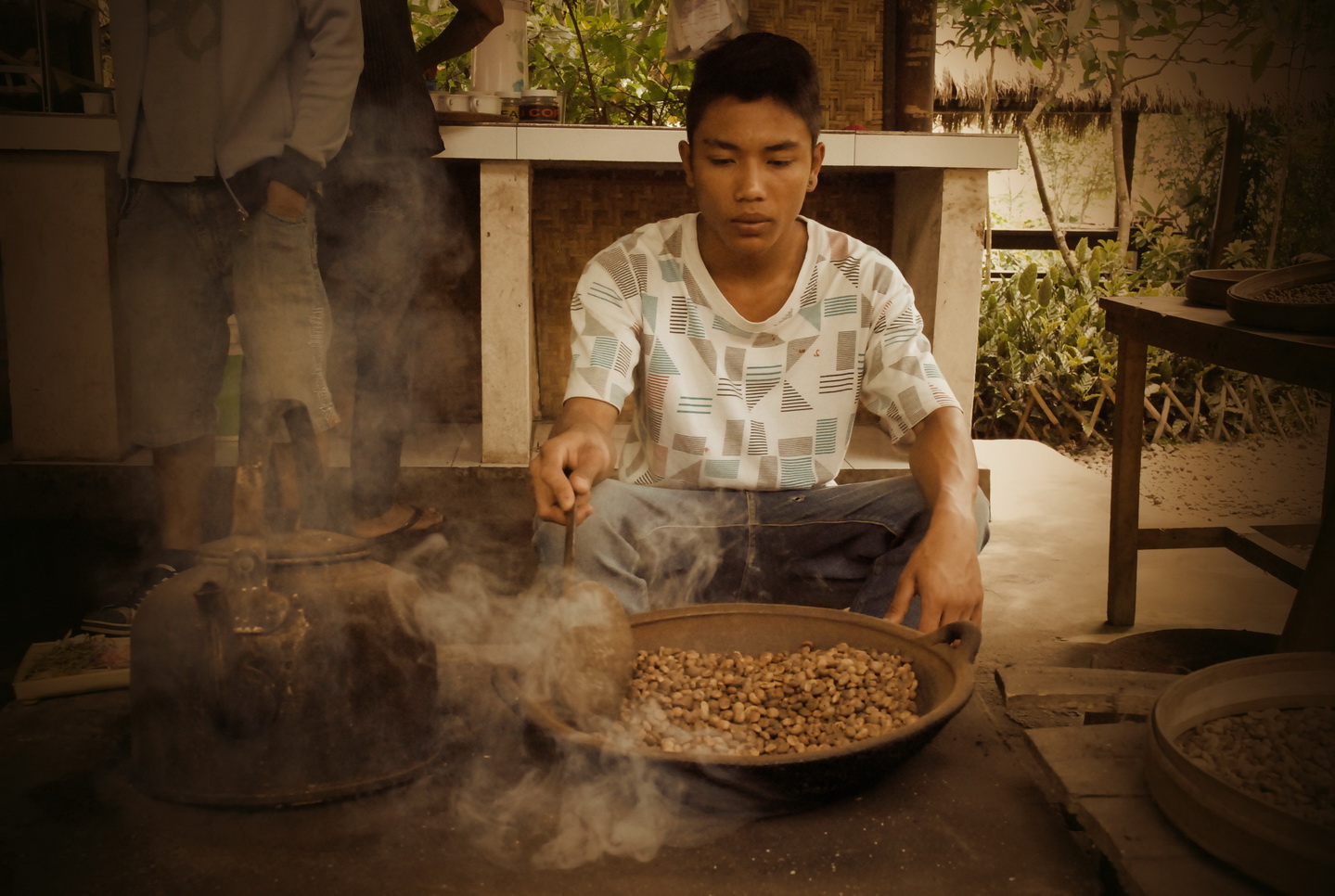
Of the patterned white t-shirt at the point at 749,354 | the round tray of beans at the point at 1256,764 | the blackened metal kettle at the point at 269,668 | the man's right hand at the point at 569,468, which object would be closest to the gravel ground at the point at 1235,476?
the patterned white t-shirt at the point at 749,354

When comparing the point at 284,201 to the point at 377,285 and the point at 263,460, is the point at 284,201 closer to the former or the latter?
the point at 377,285

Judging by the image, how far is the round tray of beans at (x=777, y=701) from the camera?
1.41 metres

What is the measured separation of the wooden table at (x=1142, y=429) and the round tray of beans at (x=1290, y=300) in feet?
0.08

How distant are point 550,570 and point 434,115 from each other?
1970 mm

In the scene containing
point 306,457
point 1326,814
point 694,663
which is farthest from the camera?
point 694,663

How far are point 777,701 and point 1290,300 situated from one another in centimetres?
153

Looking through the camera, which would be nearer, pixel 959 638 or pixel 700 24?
pixel 959 638

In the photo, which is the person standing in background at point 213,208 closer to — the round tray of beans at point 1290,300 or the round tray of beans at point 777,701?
the round tray of beans at point 777,701

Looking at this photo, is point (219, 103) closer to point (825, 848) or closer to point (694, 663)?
point (694, 663)

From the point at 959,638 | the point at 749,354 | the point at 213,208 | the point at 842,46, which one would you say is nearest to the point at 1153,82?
the point at 842,46

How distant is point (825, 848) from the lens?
1494 millimetres

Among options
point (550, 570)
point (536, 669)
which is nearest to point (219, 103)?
point (550, 570)

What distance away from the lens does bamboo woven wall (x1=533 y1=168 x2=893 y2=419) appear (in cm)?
465

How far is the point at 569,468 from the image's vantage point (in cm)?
195
